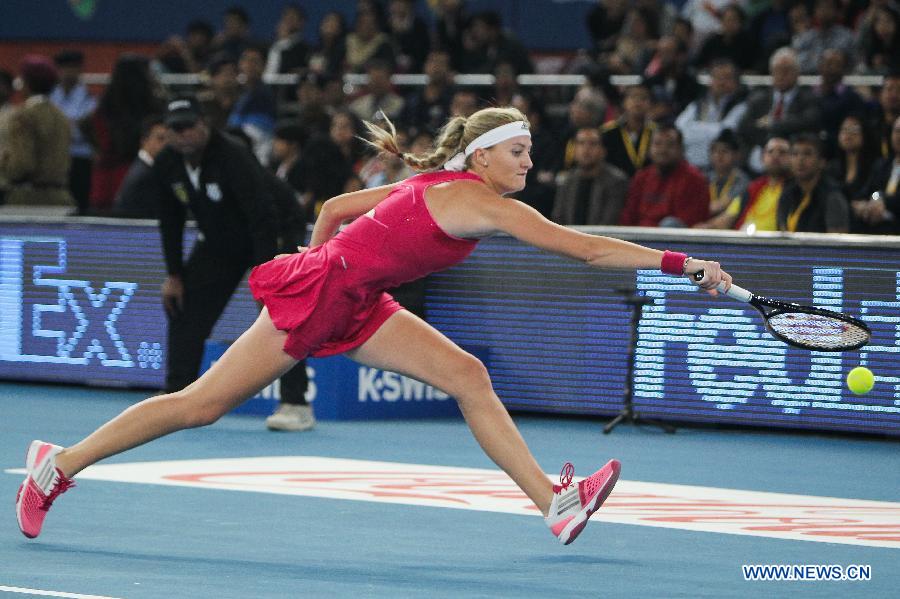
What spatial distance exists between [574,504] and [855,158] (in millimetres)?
7788

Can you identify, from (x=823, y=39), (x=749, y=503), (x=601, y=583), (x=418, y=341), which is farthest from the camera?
(x=823, y=39)

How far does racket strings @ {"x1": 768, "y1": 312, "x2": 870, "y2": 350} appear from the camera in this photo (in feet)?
24.3

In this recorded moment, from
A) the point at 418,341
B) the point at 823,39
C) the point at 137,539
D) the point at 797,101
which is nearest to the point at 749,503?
the point at 418,341

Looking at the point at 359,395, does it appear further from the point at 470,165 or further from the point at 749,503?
the point at 470,165

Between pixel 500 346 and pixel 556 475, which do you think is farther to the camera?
pixel 500 346

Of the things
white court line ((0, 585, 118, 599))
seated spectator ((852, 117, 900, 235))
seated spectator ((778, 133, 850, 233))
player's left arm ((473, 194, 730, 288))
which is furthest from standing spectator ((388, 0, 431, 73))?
white court line ((0, 585, 118, 599))

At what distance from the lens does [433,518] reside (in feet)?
27.2

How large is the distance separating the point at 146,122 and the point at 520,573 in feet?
35.1

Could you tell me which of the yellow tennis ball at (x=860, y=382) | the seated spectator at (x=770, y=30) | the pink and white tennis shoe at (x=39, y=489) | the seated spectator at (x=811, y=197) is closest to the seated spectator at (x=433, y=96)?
the seated spectator at (x=770, y=30)

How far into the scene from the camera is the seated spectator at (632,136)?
1566 centimetres

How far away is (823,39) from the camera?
16.5 meters

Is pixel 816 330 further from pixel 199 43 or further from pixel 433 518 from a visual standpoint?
pixel 199 43

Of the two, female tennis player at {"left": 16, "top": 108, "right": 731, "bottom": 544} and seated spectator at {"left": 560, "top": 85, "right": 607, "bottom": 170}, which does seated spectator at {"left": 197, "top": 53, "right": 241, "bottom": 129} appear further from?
female tennis player at {"left": 16, "top": 108, "right": 731, "bottom": 544}

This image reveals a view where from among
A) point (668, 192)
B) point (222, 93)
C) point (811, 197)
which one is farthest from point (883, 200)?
point (222, 93)
